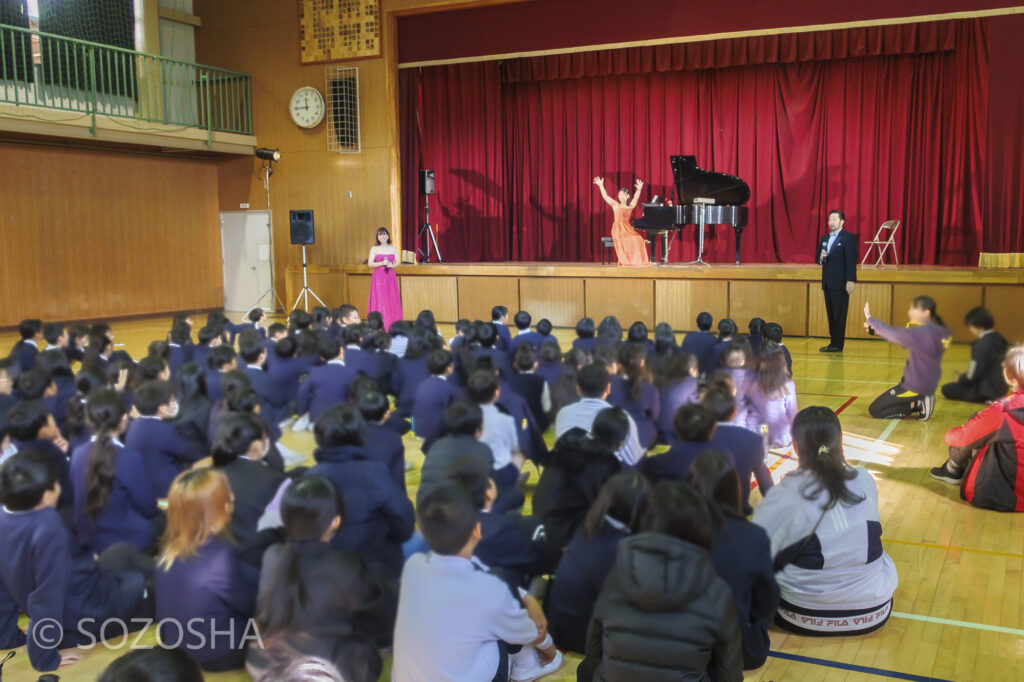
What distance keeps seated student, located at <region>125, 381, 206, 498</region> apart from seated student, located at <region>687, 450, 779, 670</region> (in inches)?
93.8

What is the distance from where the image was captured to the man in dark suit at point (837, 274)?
8992mm

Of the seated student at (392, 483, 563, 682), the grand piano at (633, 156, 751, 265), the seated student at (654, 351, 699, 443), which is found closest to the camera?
the seated student at (392, 483, 563, 682)

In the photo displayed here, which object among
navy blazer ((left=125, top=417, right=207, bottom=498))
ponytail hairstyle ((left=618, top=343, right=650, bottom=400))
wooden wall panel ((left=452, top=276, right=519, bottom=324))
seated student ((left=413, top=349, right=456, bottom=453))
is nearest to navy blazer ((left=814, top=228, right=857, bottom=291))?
wooden wall panel ((left=452, top=276, right=519, bottom=324))

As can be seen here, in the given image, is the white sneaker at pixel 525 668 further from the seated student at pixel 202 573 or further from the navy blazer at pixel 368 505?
the seated student at pixel 202 573

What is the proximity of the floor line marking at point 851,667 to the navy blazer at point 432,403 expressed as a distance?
6.82 feet

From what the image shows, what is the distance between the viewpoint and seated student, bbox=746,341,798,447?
16.9 ft

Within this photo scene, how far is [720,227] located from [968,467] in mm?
9042

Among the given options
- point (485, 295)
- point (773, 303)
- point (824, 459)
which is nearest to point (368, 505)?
point (824, 459)

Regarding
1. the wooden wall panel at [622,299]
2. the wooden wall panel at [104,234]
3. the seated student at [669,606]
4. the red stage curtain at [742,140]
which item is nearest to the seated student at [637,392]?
the seated student at [669,606]

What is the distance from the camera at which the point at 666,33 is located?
10.9 m

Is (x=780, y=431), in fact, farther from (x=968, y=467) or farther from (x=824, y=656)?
(x=824, y=656)

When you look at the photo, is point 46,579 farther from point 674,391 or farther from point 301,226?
point 301,226

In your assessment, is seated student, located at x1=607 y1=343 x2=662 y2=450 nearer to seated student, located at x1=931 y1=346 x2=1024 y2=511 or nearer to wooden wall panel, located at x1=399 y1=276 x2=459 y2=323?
seated student, located at x1=931 y1=346 x2=1024 y2=511

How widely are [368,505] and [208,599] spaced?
23.1 inches
